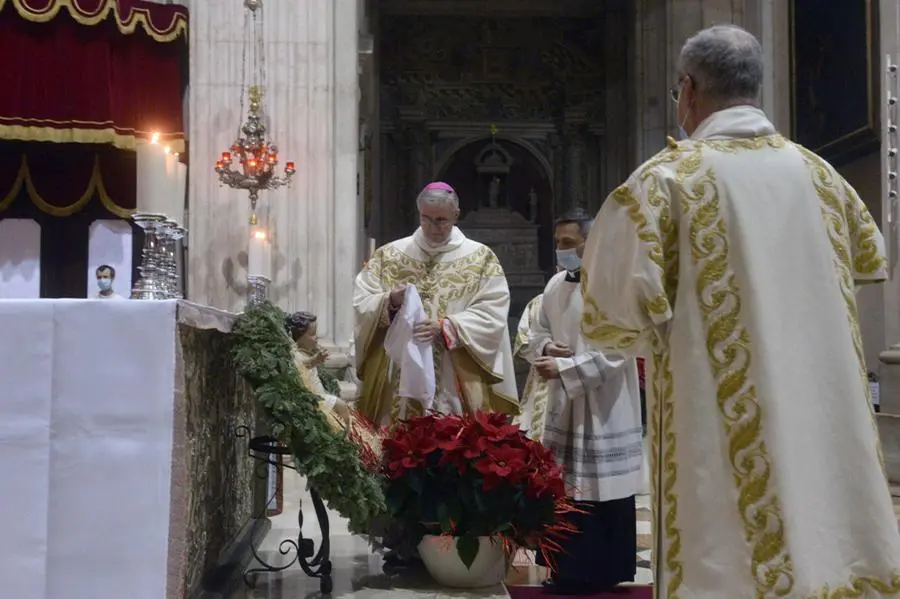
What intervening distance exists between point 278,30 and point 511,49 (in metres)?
8.82

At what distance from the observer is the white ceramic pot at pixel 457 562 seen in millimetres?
3623

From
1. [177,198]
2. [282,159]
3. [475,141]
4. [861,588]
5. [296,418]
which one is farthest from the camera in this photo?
[475,141]

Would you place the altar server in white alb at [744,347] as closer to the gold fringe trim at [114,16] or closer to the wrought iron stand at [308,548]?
the wrought iron stand at [308,548]

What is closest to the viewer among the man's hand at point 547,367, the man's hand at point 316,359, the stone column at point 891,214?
the man's hand at point 316,359

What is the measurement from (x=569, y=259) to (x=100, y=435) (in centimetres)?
233

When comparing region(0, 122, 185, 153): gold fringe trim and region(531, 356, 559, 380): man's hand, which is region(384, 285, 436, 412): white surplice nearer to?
region(531, 356, 559, 380): man's hand

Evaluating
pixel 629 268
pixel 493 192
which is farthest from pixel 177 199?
pixel 493 192

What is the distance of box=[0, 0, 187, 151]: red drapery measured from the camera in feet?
25.3

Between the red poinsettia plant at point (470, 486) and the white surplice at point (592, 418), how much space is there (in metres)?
0.58

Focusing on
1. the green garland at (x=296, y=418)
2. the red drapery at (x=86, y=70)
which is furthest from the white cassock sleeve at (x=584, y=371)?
the red drapery at (x=86, y=70)

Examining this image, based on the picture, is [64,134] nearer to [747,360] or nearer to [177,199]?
[177,199]

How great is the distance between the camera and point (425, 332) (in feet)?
13.8

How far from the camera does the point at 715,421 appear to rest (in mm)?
2402

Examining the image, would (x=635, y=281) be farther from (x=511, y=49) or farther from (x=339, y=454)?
(x=511, y=49)
